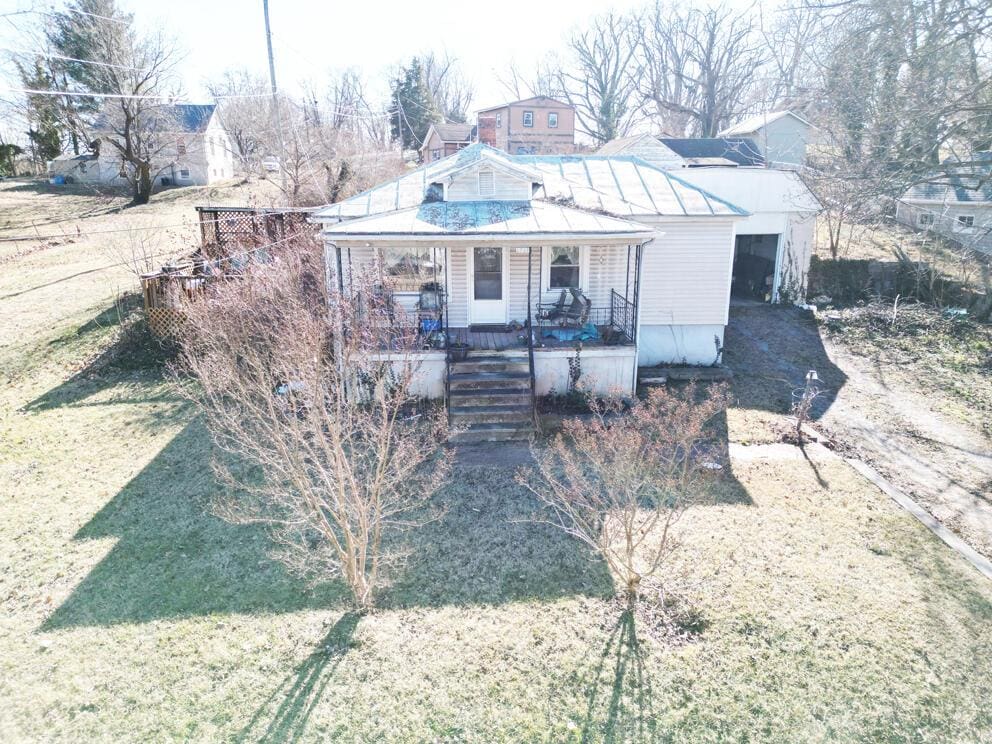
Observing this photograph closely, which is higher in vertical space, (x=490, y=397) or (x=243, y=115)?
(x=243, y=115)

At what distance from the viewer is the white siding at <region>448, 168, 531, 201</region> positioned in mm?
12727

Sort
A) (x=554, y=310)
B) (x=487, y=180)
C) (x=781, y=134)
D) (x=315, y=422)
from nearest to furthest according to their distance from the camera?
(x=315, y=422), (x=487, y=180), (x=554, y=310), (x=781, y=134)

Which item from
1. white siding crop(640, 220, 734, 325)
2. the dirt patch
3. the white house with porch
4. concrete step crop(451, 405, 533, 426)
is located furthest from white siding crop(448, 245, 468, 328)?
the dirt patch

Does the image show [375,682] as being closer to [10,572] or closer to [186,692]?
[186,692]

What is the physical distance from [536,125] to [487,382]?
142ft

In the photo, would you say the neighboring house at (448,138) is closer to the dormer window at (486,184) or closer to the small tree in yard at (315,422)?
the dormer window at (486,184)

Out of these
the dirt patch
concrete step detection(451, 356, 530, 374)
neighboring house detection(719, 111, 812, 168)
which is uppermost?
neighboring house detection(719, 111, 812, 168)

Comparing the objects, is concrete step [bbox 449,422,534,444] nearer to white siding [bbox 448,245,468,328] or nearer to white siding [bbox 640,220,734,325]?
white siding [bbox 448,245,468,328]

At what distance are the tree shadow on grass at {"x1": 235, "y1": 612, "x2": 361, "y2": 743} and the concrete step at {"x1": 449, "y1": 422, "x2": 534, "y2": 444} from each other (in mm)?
4568

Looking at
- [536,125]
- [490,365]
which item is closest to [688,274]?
[490,365]

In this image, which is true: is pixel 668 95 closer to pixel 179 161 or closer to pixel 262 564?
pixel 179 161

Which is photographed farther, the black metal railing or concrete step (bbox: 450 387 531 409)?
the black metal railing

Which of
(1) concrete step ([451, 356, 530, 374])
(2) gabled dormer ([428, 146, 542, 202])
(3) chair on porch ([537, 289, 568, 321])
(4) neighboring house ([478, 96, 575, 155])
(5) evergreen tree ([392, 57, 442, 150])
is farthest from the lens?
(5) evergreen tree ([392, 57, 442, 150])

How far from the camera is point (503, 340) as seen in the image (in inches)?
488
